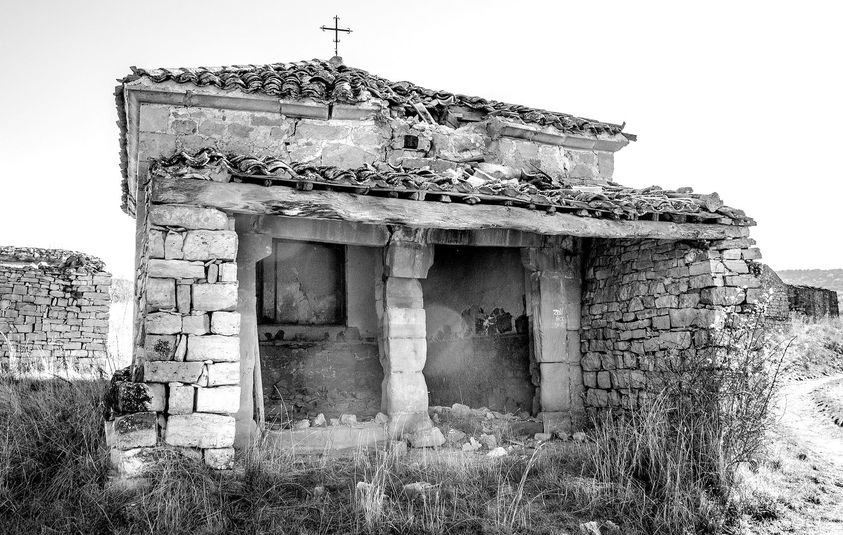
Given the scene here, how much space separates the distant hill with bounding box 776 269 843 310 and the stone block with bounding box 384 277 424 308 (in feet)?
97.5

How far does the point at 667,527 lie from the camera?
4.71 meters

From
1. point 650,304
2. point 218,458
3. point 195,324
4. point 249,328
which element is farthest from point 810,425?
point 195,324

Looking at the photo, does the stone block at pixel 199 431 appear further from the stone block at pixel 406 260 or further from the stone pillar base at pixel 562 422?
the stone pillar base at pixel 562 422

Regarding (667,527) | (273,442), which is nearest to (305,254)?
(273,442)

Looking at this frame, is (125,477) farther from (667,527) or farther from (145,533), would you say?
(667,527)

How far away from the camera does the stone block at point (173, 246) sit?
5.02 metres

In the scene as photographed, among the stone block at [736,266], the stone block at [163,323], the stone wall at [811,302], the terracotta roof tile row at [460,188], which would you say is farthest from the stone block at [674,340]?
the stone wall at [811,302]

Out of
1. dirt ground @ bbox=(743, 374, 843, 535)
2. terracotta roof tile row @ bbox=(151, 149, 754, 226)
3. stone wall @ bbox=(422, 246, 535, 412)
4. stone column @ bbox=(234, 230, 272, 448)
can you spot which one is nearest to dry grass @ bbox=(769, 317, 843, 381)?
dirt ground @ bbox=(743, 374, 843, 535)

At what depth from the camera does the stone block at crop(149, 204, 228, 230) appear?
16.4 ft

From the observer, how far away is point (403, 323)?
7.09 meters

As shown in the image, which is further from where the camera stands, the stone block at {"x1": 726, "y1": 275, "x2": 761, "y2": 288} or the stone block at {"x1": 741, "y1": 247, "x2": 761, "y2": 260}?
the stone block at {"x1": 741, "y1": 247, "x2": 761, "y2": 260}

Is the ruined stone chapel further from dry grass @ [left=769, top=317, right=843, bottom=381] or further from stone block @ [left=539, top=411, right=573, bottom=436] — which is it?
dry grass @ [left=769, top=317, right=843, bottom=381]

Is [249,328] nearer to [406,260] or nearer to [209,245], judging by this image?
[209,245]

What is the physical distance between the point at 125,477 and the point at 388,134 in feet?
16.4
